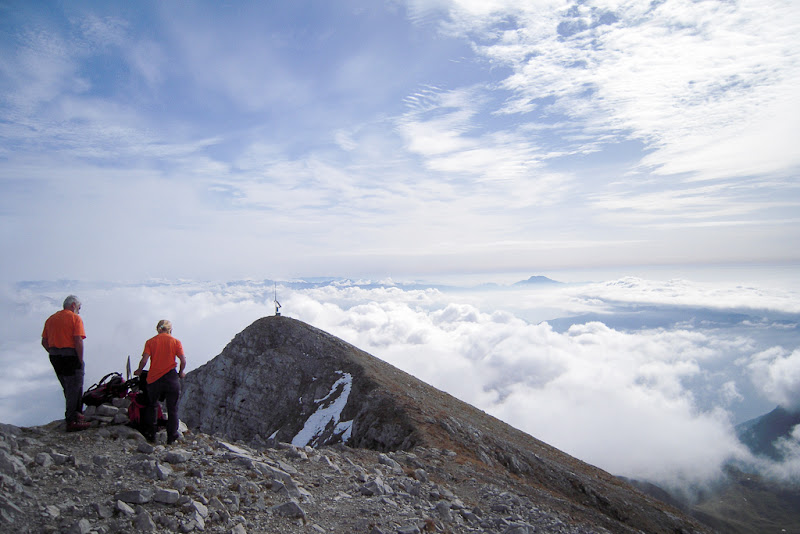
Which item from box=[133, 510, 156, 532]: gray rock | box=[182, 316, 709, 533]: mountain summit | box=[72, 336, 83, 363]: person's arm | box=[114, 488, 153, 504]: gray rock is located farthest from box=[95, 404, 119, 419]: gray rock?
box=[182, 316, 709, 533]: mountain summit

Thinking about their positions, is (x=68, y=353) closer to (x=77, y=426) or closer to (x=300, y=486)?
(x=77, y=426)

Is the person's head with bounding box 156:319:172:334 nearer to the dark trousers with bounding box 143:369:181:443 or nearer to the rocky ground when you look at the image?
the dark trousers with bounding box 143:369:181:443

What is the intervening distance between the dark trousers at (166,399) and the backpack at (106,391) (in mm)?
1614

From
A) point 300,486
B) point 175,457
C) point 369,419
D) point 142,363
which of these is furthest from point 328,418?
point 175,457

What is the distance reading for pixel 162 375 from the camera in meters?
11.6

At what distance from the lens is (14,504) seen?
7.57 meters

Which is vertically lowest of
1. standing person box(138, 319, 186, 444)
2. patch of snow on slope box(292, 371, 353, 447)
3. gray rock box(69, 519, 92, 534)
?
patch of snow on slope box(292, 371, 353, 447)

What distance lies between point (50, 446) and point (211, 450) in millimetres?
3640

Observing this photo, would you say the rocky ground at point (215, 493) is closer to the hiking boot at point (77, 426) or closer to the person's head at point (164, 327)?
the hiking boot at point (77, 426)

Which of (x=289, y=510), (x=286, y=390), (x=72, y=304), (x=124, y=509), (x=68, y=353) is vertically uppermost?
(x=72, y=304)

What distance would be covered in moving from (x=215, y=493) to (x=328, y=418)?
86.4 feet

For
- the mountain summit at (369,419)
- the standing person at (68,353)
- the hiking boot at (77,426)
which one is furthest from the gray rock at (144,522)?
the mountain summit at (369,419)

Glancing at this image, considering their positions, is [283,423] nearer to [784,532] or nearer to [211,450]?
[211,450]

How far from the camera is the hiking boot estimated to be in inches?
434
